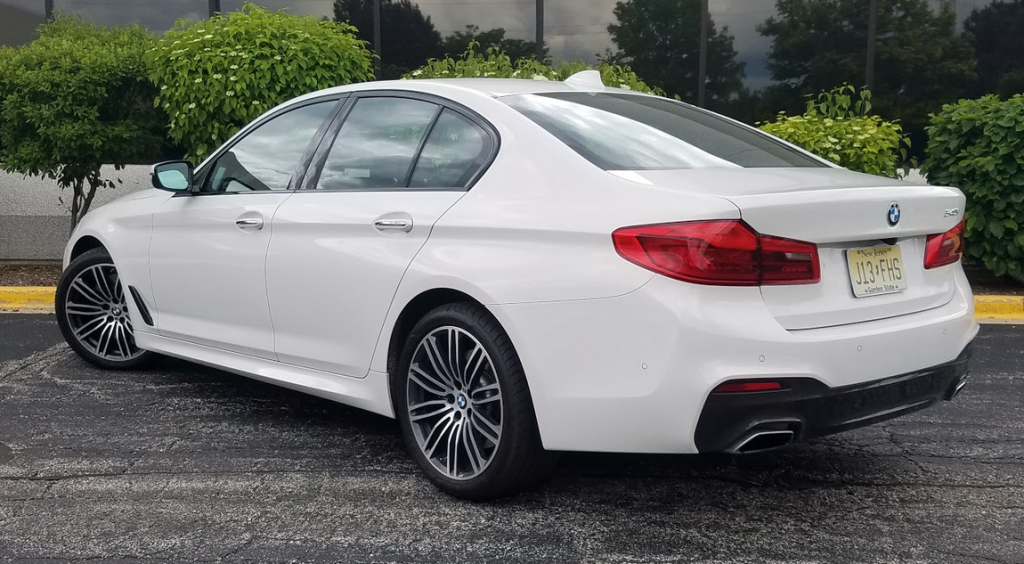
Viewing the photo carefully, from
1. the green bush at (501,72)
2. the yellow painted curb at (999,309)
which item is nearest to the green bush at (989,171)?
the yellow painted curb at (999,309)

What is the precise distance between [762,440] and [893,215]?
34.7 inches

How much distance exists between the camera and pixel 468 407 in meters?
3.65

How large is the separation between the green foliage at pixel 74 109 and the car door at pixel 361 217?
5.20m

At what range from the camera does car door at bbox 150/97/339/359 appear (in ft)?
14.8

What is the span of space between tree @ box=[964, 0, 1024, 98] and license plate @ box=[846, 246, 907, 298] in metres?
9.07

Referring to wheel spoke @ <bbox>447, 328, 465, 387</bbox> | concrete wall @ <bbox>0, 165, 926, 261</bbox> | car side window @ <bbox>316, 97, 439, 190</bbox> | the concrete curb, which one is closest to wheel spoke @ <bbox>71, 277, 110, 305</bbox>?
car side window @ <bbox>316, 97, 439, 190</bbox>

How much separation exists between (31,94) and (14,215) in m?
2.25

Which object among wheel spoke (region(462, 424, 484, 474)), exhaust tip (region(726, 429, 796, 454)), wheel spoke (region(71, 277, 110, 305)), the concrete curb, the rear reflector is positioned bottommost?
the concrete curb

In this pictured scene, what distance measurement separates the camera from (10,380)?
562cm

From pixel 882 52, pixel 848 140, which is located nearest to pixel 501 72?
pixel 848 140

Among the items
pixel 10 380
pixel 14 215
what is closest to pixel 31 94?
pixel 14 215

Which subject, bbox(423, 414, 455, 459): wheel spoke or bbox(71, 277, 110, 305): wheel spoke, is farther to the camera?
bbox(71, 277, 110, 305): wheel spoke

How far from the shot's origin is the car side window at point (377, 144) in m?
4.11

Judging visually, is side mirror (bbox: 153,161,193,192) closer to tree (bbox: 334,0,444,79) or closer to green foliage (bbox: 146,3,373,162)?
green foliage (bbox: 146,3,373,162)
